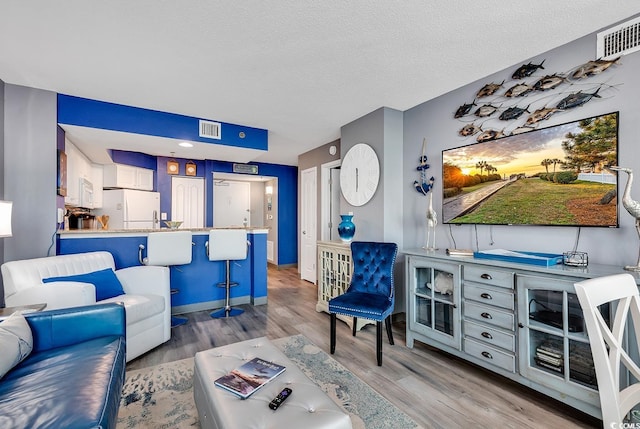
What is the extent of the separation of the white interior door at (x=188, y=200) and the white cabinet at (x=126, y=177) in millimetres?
467

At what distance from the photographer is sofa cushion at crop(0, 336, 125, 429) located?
1072mm

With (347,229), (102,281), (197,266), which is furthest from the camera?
(197,266)

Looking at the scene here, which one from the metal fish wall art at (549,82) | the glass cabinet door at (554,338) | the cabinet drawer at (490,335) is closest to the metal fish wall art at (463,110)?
the metal fish wall art at (549,82)

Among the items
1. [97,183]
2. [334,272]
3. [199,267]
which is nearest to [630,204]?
[334,272]

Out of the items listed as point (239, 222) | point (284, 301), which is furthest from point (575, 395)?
point (239, 222)

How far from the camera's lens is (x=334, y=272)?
11.6 feet

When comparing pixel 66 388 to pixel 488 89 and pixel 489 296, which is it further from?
pixel 488 89

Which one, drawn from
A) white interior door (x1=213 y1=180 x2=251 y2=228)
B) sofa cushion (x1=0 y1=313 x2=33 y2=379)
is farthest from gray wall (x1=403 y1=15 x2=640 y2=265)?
white interior door (x1=213 y1=180 x2=251 y2=228)

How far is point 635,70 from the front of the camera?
5.95 ft

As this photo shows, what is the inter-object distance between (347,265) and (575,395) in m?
2.08

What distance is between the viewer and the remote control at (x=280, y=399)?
1187 millimetres

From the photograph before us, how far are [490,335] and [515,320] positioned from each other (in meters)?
0.23

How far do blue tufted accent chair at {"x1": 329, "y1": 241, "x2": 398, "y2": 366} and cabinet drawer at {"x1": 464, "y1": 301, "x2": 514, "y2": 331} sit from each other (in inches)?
24.4

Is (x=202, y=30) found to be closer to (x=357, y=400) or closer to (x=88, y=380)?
(x=88, y=380)
